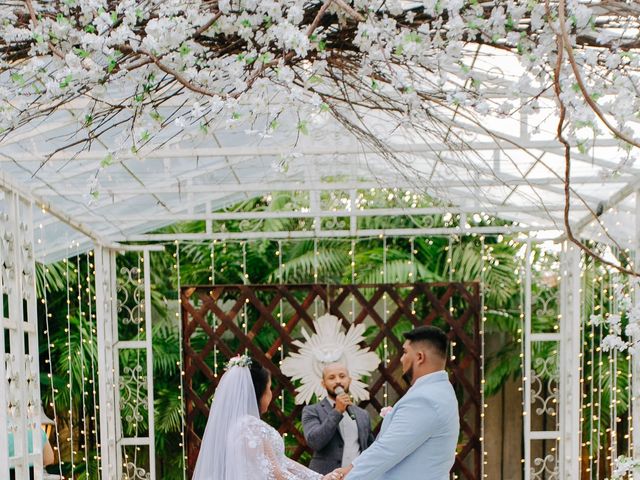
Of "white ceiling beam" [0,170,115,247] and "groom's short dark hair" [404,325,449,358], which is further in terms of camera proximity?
"white ceiling beam" [0,170,115,247]

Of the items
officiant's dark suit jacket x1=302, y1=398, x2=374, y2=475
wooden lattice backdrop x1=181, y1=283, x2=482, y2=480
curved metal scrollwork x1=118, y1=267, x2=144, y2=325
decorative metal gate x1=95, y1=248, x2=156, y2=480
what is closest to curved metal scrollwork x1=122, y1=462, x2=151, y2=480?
decorative metal gate x1=95, y1=248, x2=156, y2=480

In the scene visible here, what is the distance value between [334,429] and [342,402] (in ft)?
0.61

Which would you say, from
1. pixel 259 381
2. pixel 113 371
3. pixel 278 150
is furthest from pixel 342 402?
pixel 113 371

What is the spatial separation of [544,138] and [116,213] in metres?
2.61

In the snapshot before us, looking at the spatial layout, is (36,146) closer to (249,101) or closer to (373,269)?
(249,101)

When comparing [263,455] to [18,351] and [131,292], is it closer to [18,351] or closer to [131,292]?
[18,351]

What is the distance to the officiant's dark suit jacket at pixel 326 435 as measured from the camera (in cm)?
545

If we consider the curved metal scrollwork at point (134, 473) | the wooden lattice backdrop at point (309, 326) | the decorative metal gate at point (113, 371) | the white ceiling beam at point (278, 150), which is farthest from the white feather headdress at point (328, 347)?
the white ceiling beam at point (278, 150)

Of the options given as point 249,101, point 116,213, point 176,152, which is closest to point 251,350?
point 116,213

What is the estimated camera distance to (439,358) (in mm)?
3709

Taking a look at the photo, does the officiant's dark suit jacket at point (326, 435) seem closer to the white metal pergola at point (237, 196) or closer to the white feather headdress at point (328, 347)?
the white metal pergola at point (237, 196)

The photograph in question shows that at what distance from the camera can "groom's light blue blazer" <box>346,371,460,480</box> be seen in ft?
11.4

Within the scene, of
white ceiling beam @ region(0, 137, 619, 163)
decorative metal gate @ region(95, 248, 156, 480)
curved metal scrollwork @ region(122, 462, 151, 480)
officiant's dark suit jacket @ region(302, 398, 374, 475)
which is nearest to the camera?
white ceiling beam @ region(0, 137, 619, 163)

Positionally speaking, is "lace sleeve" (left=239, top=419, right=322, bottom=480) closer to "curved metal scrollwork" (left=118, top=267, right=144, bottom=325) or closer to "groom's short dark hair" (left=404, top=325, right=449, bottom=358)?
"groom's short dark hair" (left=404, top=325, right=449, bottom=358)
